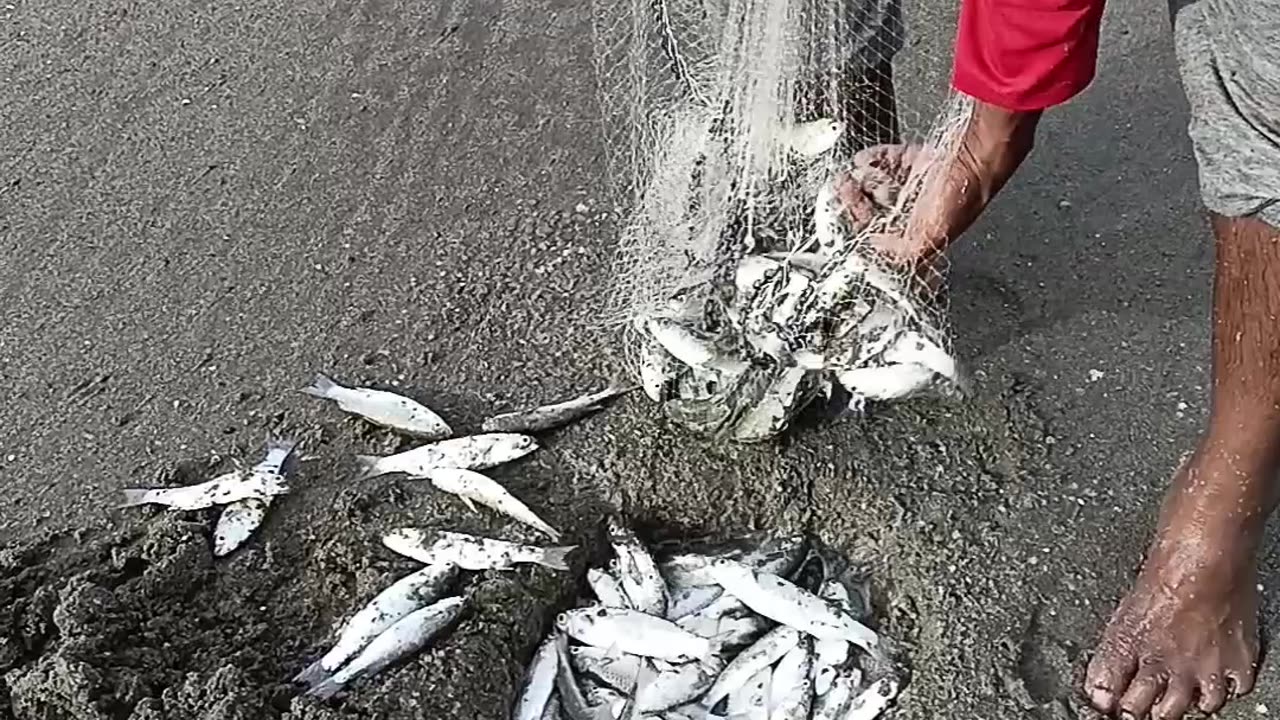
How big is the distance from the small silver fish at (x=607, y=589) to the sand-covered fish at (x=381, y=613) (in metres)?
0.26

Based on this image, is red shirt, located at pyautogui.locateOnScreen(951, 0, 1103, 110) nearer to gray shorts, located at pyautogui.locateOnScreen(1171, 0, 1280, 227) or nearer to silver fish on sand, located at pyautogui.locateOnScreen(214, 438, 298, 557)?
gray shorts, located at pyautogui.locateOnScreen(1171, 0, 1280, 227)

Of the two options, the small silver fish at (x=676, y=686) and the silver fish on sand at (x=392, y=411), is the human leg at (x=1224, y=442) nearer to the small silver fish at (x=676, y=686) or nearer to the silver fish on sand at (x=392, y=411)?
the small silver fish at (x=676, y=686)

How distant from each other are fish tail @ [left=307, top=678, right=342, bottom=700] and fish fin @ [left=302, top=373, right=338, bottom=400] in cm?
74

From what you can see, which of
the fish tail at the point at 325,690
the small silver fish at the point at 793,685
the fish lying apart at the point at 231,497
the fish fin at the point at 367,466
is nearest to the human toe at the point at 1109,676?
the small silver fish at the point at 793,685

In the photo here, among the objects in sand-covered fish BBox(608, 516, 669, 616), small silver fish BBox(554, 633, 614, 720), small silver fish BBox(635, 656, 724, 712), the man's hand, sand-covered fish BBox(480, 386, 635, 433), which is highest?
the man's hand

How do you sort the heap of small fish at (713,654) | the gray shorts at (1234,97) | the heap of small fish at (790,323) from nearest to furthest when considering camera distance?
the gray shorts at (1234,97)
the heap of small fish at (713,654)
the heap of small fish at (790,323)

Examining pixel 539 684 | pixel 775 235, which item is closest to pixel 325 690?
pixel 539 684

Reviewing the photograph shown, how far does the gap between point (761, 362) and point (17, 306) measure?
1710mm

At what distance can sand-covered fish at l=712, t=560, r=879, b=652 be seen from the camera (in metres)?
2.54

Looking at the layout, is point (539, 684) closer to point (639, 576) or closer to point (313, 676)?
point (639, 576)

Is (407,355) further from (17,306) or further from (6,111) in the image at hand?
(6,111)

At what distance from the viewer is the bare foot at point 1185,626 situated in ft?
7.88

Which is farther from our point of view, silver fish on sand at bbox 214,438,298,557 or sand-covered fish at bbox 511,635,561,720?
silver fish on sand at bbox 214,438,298,557

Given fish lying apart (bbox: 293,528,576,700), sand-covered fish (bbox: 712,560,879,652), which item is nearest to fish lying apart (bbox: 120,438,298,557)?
fish lying apart (bbox: 293,528,576,700)
